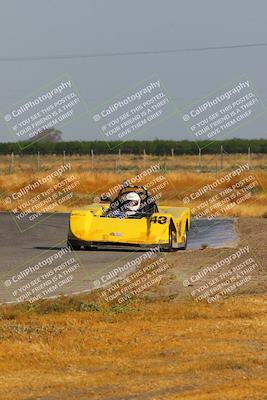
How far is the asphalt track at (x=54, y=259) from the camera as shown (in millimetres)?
17250

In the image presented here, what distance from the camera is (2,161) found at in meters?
96.3

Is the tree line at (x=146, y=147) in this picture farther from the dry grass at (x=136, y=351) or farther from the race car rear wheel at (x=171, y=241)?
the dry grass at (x=136, y=351)

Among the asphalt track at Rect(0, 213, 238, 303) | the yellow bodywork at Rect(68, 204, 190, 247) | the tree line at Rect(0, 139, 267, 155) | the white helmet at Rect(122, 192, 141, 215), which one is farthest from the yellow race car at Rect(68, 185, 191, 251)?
the tree line at Rect(0, 139, 267, 155)

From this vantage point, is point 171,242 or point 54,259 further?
point 171,242

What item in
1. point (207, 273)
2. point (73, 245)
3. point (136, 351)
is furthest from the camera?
point (73, 245)

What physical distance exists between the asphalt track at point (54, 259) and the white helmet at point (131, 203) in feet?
3.13

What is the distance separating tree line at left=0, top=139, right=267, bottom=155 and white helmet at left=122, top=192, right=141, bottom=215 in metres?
76.4

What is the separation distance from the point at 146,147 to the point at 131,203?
8011cm

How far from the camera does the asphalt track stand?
1725 centimetres

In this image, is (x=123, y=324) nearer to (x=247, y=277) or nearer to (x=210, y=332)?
(x=210, y=332)

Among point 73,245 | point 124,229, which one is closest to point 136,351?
point 124,229

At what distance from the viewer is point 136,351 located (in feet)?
35.6

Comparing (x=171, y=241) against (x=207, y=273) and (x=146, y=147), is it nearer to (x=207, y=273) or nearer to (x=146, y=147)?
(x=207, y=273)

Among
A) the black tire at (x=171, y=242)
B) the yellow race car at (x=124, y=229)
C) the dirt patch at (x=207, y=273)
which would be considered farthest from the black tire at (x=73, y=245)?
the dirt patch at (x=207, y=273)
